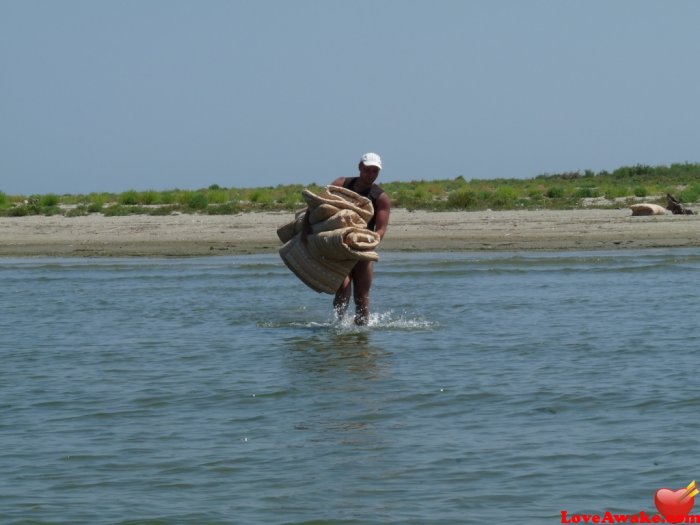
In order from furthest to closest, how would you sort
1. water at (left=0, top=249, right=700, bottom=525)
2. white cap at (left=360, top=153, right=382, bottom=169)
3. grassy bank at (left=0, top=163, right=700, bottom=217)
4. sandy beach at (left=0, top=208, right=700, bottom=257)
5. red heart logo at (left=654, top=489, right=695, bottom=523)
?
1. grassy bank at (left=0, top=163, right=700, bottom=217)
2. sandy beach at (left=0, top=208, right=700, bottom=257)
3. white cap at (left=360, top=153, right=382, bottom=169)
4. water at (left=0, top=249, right=700, bottom=525)
5. red heart logo at (left=654, top=489, right=695, bottom=523)

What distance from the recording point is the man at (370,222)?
10.7m

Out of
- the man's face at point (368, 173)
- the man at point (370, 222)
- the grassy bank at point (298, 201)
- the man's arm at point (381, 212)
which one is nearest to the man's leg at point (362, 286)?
the man at point (370, 222)

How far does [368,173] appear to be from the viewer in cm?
1070

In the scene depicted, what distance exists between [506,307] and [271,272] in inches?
206

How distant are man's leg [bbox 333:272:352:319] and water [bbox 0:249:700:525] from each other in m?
0.30

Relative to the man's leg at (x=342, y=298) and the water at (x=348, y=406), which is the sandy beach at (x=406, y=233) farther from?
the man's leg at (x=342, y=298)

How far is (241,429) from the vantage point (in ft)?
25.1

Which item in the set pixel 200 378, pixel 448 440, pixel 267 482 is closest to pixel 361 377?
pixel 200 378

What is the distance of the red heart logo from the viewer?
568 cm

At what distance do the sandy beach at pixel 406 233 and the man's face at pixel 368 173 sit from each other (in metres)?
9.69

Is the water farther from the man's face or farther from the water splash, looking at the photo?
the man's face

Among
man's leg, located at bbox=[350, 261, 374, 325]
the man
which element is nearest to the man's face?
the man

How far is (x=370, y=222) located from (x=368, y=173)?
595 millimetres

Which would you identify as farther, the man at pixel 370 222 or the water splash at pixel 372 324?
the water splash at pixel 372 324
